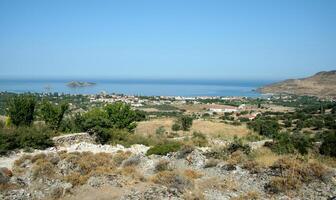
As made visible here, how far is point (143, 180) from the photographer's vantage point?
45.5 feet

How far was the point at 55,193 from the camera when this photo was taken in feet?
39.8

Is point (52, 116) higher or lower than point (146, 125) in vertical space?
higher

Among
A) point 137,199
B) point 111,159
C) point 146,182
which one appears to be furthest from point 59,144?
point 137,199

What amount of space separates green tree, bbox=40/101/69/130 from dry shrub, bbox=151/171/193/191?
1816 centimetres

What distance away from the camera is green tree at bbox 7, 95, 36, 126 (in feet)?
93.9

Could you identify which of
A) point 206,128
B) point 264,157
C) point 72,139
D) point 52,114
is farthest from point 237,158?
point 206,128

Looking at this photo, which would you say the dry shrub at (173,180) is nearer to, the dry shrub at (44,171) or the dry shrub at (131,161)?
the dry shrub at (131,161)

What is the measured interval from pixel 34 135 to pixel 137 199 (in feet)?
46.9

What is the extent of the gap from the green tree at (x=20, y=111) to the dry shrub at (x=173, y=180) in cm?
1862

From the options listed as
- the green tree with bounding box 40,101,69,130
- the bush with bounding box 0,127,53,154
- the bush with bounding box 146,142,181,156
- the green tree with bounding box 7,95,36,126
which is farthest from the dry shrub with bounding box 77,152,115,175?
the green tree with bounding box 7,95,36,126

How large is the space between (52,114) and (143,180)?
1819 cm

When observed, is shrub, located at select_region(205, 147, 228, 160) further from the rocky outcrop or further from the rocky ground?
the rocky outcrop

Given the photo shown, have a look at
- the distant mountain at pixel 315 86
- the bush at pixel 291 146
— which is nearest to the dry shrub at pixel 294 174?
the bush at pixel 291 146

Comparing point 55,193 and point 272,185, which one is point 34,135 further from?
point 272,185
